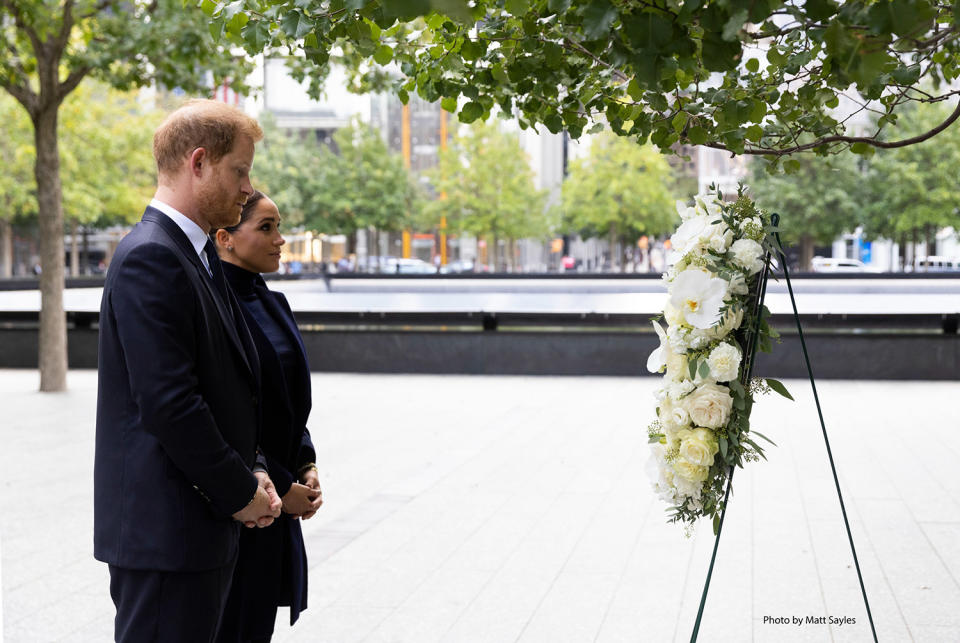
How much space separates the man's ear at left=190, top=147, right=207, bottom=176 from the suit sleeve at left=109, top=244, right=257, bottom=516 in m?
0.26

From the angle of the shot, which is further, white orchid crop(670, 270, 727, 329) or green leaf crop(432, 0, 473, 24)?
white orchid crop(670, 270, 727, 329)

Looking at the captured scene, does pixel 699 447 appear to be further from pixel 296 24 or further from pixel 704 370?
pixel 296 24

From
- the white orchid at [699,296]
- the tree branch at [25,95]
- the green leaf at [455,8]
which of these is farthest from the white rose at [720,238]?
the tree branch at [25,95]

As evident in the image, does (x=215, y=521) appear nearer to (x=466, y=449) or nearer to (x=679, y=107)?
(x=679, y=107)

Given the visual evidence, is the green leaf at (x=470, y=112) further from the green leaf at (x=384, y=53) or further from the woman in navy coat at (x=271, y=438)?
the woman in navy coat at (x=271, y=438)

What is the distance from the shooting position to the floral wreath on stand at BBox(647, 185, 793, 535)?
10.4ft

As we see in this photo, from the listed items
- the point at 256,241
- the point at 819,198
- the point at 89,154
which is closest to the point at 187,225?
the point at 256,241

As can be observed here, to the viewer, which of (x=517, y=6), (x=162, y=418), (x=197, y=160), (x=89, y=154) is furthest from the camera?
(x=89, y=154)

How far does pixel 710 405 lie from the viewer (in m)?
3.18

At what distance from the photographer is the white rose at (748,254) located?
319 centimetres

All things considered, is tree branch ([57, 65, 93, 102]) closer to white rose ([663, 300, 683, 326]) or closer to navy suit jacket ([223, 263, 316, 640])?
navy suit jacket ([223, 263, 316, 640])

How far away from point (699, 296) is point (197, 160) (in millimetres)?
1524

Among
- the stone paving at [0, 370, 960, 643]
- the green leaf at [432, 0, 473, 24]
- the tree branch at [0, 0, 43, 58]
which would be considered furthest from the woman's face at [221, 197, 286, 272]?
the tree branch at [0, 0, 43, 58]

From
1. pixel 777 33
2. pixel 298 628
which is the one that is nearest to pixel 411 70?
pixel 777 33
